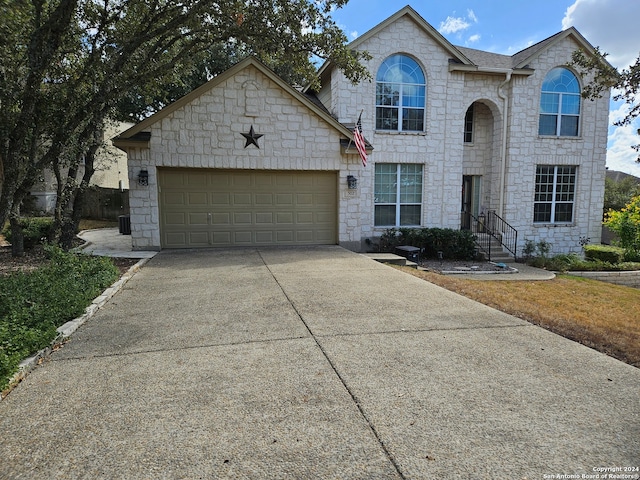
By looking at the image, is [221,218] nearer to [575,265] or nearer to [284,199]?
[284,199]

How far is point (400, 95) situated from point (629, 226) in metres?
9.65

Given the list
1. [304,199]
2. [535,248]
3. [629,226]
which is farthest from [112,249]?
[629,226]

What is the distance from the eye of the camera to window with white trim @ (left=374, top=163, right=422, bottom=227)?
1299 centimetres

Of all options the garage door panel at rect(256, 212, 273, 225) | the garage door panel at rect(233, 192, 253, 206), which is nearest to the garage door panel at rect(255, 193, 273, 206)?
the garage door panel at rect(233, 192, 253, 206)

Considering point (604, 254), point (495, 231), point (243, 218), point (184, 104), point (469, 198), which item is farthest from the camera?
point (469, 198)

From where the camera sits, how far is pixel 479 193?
1501 cm

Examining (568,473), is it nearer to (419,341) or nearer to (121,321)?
(419,341)

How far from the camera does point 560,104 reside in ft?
47.0

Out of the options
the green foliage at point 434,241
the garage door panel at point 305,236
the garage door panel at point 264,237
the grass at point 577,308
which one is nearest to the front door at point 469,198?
the green foliage at point 434,241

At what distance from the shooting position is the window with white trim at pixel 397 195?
512 inches

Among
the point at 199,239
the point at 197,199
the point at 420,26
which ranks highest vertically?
the point at 420,26

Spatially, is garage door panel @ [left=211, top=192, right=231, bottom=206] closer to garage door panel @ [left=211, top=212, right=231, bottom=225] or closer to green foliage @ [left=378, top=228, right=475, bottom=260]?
garage door panel @ [left=211, top=212, right=231, bottom=225]

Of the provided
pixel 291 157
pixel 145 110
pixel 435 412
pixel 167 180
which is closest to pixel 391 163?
pixel 291 157

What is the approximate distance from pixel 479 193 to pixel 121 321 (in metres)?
13.7
